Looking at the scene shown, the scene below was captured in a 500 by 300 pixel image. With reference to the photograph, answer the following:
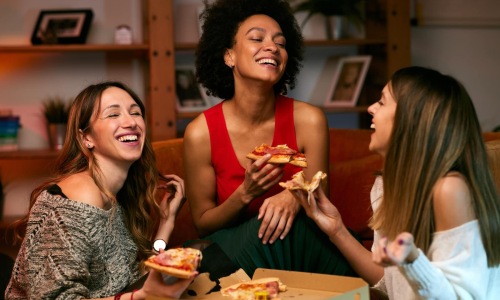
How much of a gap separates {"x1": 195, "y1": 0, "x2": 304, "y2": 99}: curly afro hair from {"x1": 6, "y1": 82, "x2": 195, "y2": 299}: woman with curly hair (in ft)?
1.78

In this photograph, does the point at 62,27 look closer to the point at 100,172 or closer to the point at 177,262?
the point at 100,172

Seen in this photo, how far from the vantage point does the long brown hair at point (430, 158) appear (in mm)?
1901

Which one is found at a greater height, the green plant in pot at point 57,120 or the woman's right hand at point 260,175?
the woman's right hand at point 260,175

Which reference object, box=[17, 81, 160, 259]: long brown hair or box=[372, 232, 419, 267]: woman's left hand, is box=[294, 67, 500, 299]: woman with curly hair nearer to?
box=[372, 232, 419, 267]: woman's left hand

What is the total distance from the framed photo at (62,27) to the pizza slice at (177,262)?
2885 millimetres

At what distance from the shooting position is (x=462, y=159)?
1937mm

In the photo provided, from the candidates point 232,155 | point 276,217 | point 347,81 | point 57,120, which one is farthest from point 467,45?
point 276,217

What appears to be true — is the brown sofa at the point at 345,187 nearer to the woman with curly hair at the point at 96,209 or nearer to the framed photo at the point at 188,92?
the woman with curly hair at the point at 96,209

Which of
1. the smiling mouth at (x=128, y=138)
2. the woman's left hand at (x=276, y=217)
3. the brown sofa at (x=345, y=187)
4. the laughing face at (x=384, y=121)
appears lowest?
the brown sofa at (x=345, y=187)

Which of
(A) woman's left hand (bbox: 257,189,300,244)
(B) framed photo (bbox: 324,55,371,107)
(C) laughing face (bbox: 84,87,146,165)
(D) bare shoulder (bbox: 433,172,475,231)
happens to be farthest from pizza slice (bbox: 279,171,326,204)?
(B) framed photo (bbox: 324,55,371,107)

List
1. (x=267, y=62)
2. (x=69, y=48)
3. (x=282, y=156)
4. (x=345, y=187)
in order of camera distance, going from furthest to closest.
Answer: (x=69, y=48) → (x=345, y=187) → (x=267, y=62) → (x=282, y=156)

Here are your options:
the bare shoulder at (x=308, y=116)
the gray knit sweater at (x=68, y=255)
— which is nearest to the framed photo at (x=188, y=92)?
the bare shoulder at (x=308, y=116)

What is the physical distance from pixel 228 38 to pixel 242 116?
317 millimetres

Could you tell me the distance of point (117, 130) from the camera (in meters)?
2.40
